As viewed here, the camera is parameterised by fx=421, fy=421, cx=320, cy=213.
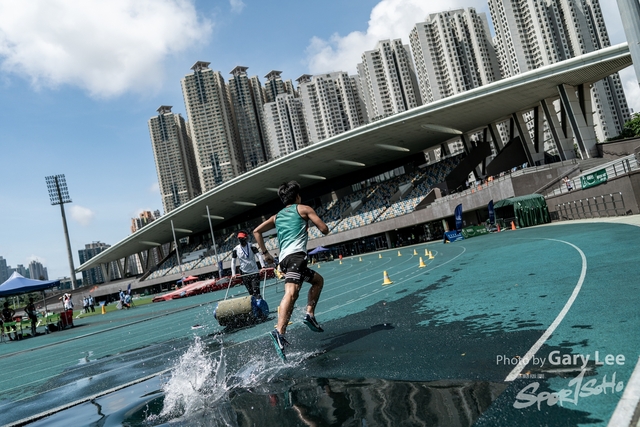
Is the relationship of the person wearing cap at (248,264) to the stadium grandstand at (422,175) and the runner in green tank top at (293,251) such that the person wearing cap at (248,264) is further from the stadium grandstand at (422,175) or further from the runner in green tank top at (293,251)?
the stadium grandstand at (422,175)

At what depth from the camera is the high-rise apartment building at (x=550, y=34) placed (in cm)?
9456

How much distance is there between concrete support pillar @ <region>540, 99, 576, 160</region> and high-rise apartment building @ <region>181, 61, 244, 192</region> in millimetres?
80608

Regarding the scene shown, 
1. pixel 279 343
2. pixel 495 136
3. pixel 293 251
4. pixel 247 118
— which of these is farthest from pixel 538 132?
pixel 247 118

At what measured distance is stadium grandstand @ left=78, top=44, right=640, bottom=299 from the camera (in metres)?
33.9

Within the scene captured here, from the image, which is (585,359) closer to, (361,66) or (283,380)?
(283,380)

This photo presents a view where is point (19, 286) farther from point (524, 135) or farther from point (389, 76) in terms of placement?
point (389, 76)

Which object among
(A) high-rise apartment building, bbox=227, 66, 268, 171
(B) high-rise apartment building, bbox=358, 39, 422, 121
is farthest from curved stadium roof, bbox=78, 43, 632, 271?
(B) high-rise apartment building, bbox=358, 39, 422, 121

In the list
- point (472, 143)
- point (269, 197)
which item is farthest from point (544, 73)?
point (269, 197)

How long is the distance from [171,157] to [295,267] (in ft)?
404

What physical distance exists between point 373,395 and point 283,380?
3.57 ft

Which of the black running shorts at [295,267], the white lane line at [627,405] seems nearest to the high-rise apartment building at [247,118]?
the black running shorts at [295,267]

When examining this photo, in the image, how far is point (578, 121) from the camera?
36.3 m

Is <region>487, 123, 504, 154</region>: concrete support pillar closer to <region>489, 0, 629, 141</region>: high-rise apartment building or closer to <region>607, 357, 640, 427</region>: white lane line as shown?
<region>607, 357, 640, 427</region>: white lane line

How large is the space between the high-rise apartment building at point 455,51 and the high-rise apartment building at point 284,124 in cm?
3508
